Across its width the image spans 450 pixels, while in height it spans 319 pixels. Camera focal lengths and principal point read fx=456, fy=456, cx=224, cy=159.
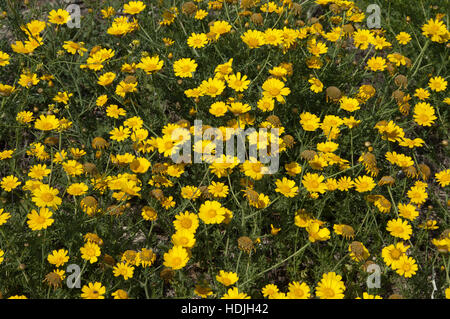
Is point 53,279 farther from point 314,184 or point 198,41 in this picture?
point 198,41

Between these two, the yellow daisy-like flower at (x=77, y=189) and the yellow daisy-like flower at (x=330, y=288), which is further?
the yellow daisy-like flower at (x=77, y=189)

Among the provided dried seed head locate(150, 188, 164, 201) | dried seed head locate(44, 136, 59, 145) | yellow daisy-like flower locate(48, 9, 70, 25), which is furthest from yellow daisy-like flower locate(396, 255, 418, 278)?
yellow daisy-like flower locate(48, 9, 70, 25)

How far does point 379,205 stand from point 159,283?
1.40 meters

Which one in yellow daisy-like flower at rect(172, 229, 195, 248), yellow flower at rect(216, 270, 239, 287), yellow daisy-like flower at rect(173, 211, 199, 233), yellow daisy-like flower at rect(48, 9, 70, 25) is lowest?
yellow flower at rect(216, 270, 239, 287)

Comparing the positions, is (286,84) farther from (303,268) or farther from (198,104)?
(303,268)

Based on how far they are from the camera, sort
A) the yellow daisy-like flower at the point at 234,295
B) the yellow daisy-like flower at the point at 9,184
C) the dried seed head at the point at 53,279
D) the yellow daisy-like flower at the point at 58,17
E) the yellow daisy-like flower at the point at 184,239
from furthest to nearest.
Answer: the yellow daisy-like flower at the point at 58,17
the yellow daisy-like flower at the point at 9,184
the yellow daisy-like flower at the point at 184,239
the dried seed head at the point at 53,279
the yellow daisy-like flower at the point at 234,295

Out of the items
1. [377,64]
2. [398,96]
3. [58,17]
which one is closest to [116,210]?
[58,17]

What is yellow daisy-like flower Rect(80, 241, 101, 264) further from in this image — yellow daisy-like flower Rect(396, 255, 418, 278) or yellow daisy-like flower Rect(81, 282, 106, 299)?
yellow daisy-like flower Rect(396, 255, 418, 278)

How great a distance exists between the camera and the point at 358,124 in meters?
3.36

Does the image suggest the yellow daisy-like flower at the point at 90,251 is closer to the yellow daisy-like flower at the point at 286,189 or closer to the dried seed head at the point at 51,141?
the dried seed head at the point at 51,141

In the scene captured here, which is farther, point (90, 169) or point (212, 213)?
point (90, 169)

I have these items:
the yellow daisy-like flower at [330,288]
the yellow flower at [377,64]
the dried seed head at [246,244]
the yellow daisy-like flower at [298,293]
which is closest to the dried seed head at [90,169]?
the dried seed head at [246,244]

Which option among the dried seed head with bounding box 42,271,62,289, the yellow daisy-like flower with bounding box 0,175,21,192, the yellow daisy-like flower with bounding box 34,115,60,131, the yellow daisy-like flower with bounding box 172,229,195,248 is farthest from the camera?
the yellow daisy-like flower with bounding box 34,115,60,131
